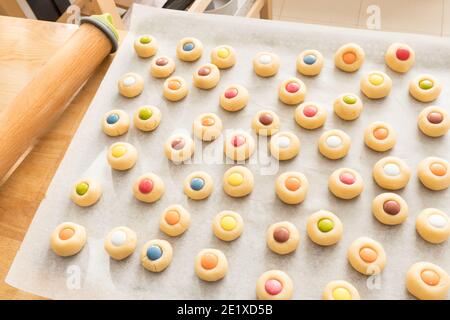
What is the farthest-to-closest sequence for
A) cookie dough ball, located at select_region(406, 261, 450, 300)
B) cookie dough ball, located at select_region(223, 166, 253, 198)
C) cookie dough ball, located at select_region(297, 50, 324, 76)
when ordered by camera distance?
cookie dough ball, located at select_region(297, 50, 324, 76)
cookie dough ball, located at select_region(223, 166, 253, 198)
cookie dough ball, located at select_region(406, 261, 450, 300)

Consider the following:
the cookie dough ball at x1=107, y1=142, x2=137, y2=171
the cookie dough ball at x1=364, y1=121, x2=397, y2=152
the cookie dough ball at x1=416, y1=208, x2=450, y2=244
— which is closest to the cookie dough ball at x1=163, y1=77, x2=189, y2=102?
the cookie dough ball at x1=107, y1=142, x2=137, y2=171

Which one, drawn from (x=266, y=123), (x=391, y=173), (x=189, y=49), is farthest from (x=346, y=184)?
(x=189, y=49)

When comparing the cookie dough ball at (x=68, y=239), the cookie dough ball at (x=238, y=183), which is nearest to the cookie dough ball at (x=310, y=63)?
the cookie dough ball at (x=238, y=183)

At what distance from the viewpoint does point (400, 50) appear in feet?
2.60

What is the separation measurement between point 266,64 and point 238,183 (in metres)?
0.25

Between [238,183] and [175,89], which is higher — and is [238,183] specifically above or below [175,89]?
below

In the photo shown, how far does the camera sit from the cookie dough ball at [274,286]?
2.00ft

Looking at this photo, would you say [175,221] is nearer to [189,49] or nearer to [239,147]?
[239,147]

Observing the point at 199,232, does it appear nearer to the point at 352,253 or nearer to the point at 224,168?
the point at 224,168

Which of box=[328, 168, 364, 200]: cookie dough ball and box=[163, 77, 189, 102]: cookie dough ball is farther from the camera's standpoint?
box=[163, 77, 189, 102]: cookie dough ball

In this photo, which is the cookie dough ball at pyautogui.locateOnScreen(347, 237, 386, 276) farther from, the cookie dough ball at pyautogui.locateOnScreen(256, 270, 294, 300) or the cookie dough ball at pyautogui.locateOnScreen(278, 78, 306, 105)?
the cookie dough ball at pyautogui.locateOnScreen(278, 78, 306, 105)

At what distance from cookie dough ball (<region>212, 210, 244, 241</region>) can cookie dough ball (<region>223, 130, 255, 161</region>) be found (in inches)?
4.4

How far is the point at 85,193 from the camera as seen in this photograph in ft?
2.36

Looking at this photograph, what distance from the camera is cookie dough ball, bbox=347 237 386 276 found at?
2.02ft
